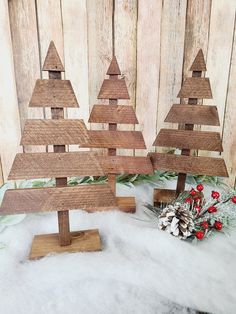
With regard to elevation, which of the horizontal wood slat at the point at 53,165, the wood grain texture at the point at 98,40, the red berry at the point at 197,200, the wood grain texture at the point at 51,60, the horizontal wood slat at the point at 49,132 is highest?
the wood grain texture at the point at 98,40

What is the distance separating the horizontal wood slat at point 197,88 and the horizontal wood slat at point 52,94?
1.24ft

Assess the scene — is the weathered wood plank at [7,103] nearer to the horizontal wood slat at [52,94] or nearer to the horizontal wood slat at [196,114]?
the horizontal wood slat at [52,94]

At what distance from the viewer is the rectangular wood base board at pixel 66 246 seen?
0.66 m

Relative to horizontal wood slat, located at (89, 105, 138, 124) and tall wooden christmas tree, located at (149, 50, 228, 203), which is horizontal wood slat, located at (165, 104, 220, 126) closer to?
tall wooden christmas tree, located at (149, 50, 228, 203)

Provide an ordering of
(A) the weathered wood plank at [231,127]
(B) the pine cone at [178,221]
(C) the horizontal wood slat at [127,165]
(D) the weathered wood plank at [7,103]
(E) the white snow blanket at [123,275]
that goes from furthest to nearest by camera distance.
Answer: (A) the weathered wood plank at [231,127]
(D) the weathered wood plank at [7,103]
(C) the horizontal wood slat at [127,165]
(B) the pine cone at [178,221]
(E) the white snow blanket at [123,275]

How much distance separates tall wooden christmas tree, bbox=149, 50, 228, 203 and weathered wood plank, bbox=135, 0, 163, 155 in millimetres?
310

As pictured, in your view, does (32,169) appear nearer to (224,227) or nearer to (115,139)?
(115,139)

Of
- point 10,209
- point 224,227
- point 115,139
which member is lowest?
point 224,227

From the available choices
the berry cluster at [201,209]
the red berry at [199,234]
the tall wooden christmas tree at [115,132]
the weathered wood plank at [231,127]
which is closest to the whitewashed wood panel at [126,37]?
the tall wooden christmas tree at [115,132]

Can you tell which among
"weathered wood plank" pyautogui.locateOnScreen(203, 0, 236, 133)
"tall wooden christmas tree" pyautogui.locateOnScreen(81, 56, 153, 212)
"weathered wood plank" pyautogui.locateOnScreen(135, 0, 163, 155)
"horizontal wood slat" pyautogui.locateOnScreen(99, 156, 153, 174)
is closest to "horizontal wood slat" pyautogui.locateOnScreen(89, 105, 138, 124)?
"tall wooden christmas tree" pyautogui.locateOnScreen(81, 56, 153, 212)

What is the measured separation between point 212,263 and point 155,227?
0.62 ft

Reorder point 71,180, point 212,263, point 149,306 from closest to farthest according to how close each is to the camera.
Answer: point 149,306
point 212,263
point 71,180

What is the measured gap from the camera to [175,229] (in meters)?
0.72

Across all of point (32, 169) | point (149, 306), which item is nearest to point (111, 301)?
point (149, 306)
